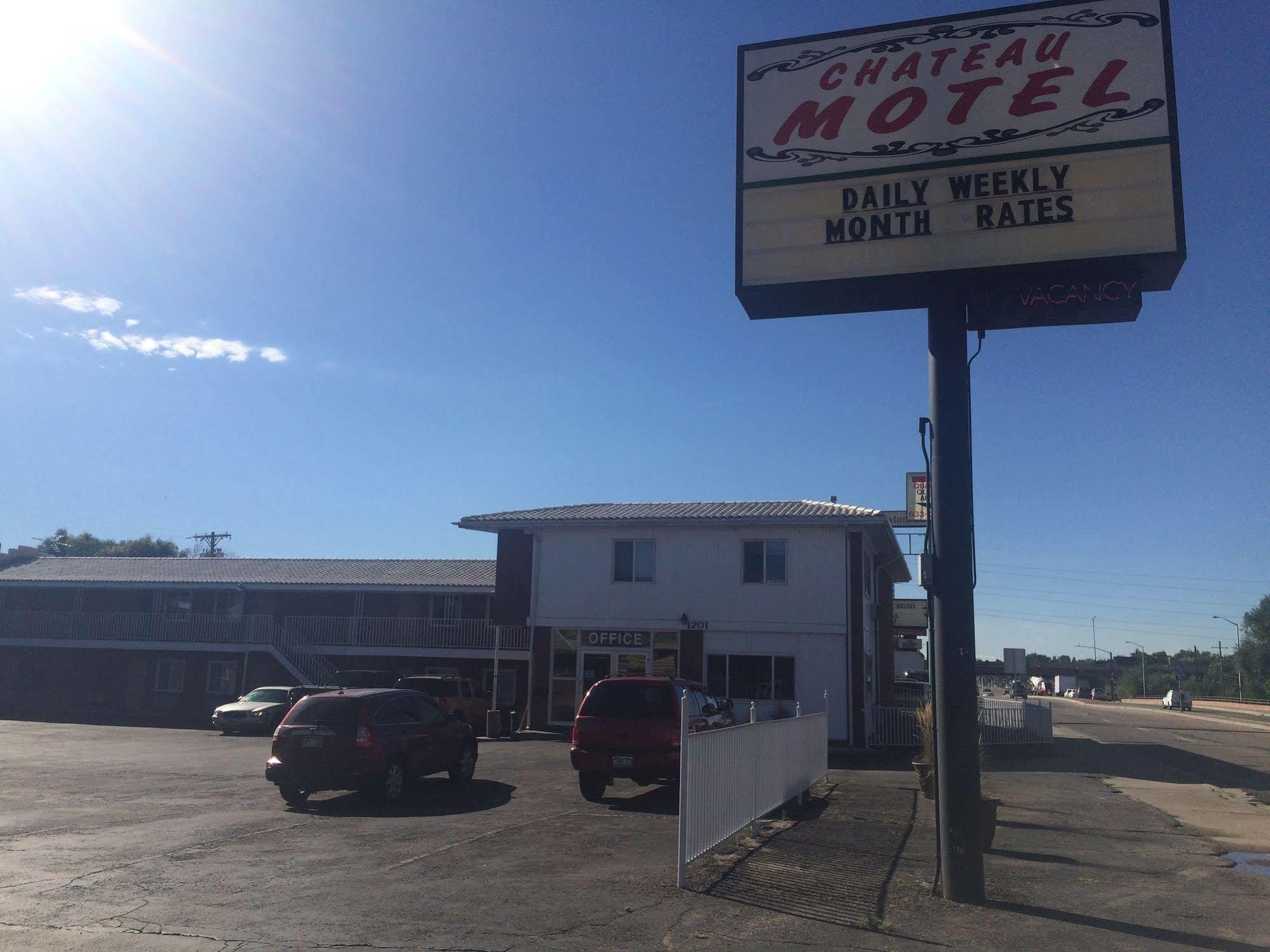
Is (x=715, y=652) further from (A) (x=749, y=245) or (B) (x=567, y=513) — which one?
(A) (x=749, y=245)

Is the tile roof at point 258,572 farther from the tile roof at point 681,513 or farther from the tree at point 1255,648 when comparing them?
the tree at point 1255,648

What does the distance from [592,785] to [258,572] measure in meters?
31.0

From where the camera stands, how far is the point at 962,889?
26.7 feet

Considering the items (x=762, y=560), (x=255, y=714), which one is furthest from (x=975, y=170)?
(x=255, y=714)

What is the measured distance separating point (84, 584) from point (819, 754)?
34.4 metres

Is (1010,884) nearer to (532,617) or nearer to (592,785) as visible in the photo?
(592,785)

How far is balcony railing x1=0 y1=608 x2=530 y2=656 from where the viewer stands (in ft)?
110

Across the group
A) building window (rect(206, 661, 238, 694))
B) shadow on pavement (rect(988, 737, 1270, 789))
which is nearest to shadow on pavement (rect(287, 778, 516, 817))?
shadow on pavement (rect(988, 737, 1270, 789))

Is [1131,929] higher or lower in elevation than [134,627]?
lower

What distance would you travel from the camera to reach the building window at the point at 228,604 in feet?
128

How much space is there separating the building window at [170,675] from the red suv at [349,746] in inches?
1117

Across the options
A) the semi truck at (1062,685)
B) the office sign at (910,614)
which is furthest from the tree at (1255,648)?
the office sign at (910,614)

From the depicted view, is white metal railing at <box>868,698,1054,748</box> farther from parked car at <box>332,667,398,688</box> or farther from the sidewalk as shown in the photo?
parked car at <box>332,667,398,688</box>

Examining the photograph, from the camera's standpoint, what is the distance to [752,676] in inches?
1062
